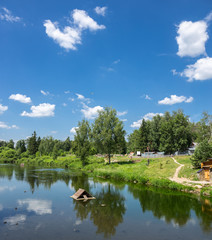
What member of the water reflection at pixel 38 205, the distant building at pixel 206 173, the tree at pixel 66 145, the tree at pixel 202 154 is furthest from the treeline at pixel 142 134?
the tree at pixel 66 145

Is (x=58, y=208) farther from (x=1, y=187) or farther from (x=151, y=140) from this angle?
(x=151, y=140)

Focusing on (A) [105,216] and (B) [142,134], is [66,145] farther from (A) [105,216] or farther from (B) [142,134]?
(A) [105,216]

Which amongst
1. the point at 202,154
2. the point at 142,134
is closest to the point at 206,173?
the point at 202,154

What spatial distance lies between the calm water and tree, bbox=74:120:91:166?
37315mm

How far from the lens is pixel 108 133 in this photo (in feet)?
196

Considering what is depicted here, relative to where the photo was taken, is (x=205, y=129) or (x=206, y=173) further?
(x=205, y=129)

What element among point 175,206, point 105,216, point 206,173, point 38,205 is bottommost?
point 175,206

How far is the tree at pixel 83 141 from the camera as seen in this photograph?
66062 millimetres

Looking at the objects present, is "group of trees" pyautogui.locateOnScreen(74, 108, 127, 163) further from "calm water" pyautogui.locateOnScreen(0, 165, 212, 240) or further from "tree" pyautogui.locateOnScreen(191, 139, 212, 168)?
"calm water" pyautogui.locateOnScreen(0, 165, 212, 240)

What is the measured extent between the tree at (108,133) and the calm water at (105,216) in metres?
31.8

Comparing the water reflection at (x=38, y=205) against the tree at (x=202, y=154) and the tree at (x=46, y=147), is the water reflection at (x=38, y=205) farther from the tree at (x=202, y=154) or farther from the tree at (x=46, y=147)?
the tree at (x=46, y=147)

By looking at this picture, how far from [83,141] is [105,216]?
51.1 meters

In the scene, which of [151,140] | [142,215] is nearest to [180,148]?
[151,140]

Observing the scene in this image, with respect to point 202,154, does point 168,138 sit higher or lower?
higher
